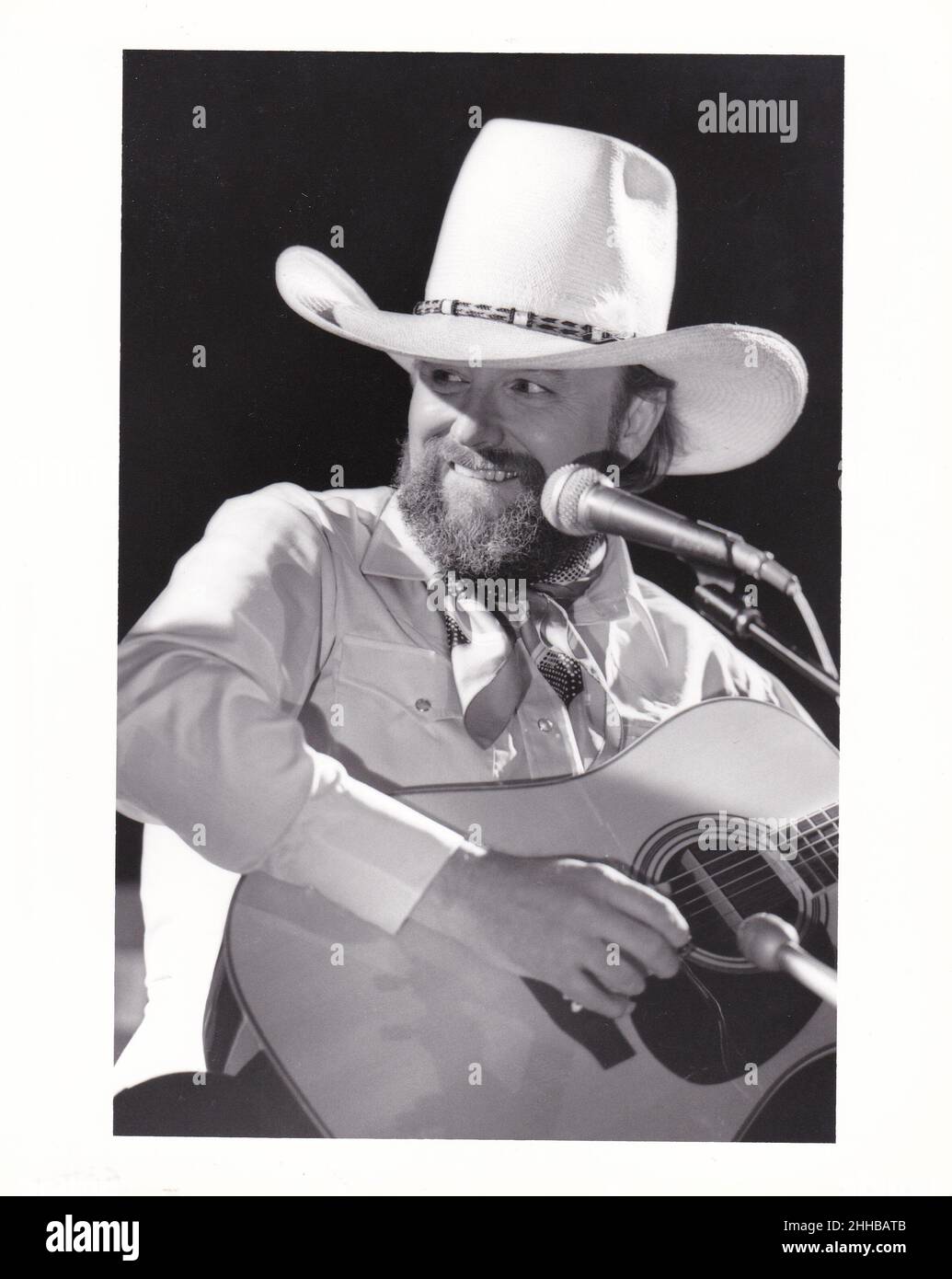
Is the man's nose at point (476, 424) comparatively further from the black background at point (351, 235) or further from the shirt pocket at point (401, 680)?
the shirt pocket at point (401, 680)

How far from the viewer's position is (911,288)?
2.35m

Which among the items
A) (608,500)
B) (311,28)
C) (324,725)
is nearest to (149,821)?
(324,725)

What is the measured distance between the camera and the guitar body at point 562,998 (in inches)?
85.9

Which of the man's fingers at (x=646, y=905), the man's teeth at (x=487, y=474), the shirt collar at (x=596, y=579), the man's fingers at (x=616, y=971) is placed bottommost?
the man's fingers at (x=616, y=971)

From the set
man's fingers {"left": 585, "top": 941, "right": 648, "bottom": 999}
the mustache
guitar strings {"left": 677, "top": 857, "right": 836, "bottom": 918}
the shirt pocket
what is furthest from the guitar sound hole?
the mustache

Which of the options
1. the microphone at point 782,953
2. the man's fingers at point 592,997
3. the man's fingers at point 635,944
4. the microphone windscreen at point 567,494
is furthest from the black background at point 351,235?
the man's fingers at point 592,997

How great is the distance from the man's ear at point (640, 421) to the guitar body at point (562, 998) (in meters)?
0.51

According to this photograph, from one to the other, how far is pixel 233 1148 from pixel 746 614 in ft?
4.60

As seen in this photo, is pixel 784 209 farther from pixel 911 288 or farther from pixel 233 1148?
pixel 233 1148

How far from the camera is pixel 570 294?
2.17m

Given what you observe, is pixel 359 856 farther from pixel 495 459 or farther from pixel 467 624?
pixel 495 459

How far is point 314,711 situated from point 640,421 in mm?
809

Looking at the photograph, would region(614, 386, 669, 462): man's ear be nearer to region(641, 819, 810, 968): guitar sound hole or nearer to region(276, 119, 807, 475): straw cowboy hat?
region(276, 119, 807, 475): straw cowboy hat
